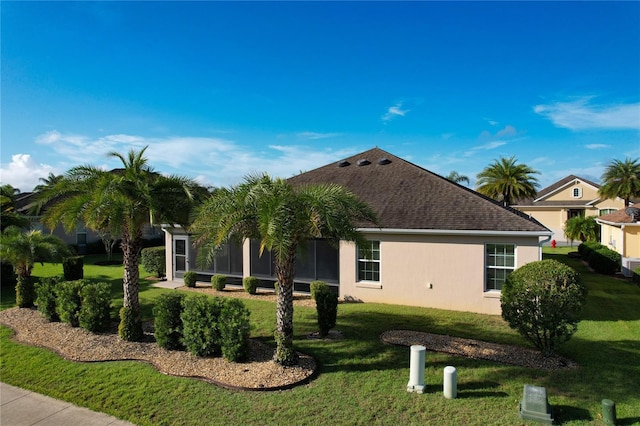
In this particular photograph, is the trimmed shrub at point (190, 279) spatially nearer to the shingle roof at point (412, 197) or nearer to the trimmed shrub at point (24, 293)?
the trimmed shrub at point (24, 293)

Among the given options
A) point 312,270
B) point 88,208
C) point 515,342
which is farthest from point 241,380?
point 312,270

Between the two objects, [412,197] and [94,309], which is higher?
[412,197]

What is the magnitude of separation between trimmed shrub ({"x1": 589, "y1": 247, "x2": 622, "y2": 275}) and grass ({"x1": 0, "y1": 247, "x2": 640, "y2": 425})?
1216 centimetres

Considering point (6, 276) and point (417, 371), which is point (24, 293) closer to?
point (6, 276)

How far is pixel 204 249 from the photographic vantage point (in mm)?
9008

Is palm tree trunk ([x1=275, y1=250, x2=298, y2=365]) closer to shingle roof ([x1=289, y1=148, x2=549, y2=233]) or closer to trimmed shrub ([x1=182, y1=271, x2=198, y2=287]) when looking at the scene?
shingle roof ([x1=289, y1=148, x2=549, y2=233])

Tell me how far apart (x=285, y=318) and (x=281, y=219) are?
244 centimetres

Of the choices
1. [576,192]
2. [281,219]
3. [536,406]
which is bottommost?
[536,406]

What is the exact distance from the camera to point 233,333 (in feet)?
28.6

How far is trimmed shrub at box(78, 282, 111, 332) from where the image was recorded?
10781mm

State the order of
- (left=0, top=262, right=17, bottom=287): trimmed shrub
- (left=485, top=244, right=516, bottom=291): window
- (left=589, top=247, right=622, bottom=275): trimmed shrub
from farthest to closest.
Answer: (left=589, top=247, right=622, bottom=275): trimmed shrub < (left=0, top=262, right=17, bottom=287): trimmed shrub < (left=485, top=244, right=516, bottom=291): window

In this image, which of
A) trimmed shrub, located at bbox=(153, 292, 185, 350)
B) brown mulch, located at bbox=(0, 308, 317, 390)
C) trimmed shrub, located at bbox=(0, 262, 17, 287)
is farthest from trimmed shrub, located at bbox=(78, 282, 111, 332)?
trimmed shrub, located at bbox=(0, 262, 17, 287)

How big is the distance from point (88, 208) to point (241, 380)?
587 cm

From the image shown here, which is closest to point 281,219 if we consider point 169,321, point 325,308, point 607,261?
point 325,308
